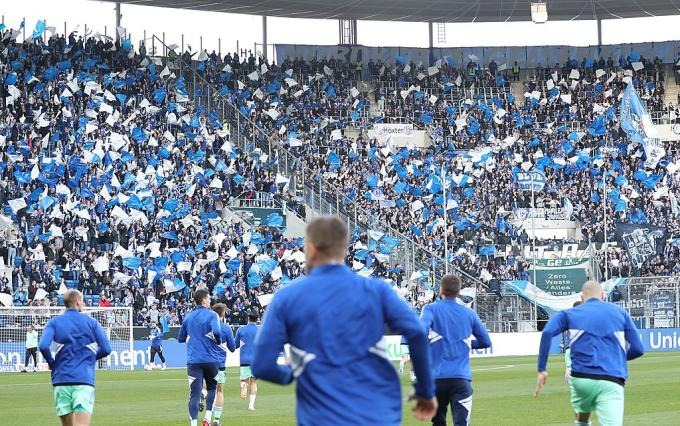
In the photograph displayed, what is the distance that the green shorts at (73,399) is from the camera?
13.7m

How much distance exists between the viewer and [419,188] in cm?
5812

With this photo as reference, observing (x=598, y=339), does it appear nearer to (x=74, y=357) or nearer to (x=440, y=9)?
(x=74, y=357)

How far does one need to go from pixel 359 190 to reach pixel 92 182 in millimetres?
14442

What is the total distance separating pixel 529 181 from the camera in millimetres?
56312

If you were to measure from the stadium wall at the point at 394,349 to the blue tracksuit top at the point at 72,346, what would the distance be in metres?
25.5

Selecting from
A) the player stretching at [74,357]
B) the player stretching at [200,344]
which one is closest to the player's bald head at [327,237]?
the player stretching at [74,357]

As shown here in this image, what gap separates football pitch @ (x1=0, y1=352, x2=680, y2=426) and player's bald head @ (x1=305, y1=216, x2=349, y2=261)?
14.3 meters

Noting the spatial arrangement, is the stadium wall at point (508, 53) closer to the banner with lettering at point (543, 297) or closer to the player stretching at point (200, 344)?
the banner with lettering at point (543, 297)

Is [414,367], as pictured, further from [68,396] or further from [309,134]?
[309,134]

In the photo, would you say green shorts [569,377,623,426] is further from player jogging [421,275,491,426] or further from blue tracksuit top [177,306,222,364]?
blue tracksuit top [177,306,222,364]

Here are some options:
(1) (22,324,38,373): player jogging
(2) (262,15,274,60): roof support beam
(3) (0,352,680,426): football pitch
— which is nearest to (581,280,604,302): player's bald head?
(3) (0,352,680,426): football pitch

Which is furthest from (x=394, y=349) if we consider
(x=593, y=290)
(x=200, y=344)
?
(x=593, y=290)

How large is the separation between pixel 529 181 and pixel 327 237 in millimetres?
50664

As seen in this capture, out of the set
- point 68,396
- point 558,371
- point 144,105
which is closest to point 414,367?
point 68,396
